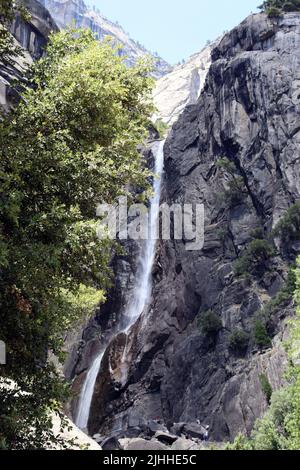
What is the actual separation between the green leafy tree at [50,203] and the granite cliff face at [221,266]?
69.6 feet

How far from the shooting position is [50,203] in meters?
10.9

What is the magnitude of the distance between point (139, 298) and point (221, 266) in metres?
8.78

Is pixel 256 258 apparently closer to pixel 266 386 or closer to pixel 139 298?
pixel 139 298

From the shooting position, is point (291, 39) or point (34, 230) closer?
point (34, 230)

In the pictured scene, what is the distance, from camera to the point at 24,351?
10125mm

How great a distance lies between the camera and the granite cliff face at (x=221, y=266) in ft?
113

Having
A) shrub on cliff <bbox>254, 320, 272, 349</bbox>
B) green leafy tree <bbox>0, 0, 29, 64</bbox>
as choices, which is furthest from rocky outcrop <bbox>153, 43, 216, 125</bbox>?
green leafy tree <bbox>0, 0, 29, 64</bbox>

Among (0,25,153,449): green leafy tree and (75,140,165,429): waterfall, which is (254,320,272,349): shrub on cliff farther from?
(0,25,153,449): green leafy tree

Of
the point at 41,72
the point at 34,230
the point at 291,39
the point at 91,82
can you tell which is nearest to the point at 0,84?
the point at 41,72

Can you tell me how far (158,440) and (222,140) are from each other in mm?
30531

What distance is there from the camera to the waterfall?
39.2 metres

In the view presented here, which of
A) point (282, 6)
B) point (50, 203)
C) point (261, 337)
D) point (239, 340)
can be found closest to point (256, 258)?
point (239, 340)

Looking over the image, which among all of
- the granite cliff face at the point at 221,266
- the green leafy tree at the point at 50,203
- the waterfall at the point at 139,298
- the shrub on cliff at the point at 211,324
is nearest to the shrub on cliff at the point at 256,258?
the granite cliff face at the point at 221,266

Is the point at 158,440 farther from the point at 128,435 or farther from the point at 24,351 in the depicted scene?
the point at 24,351
